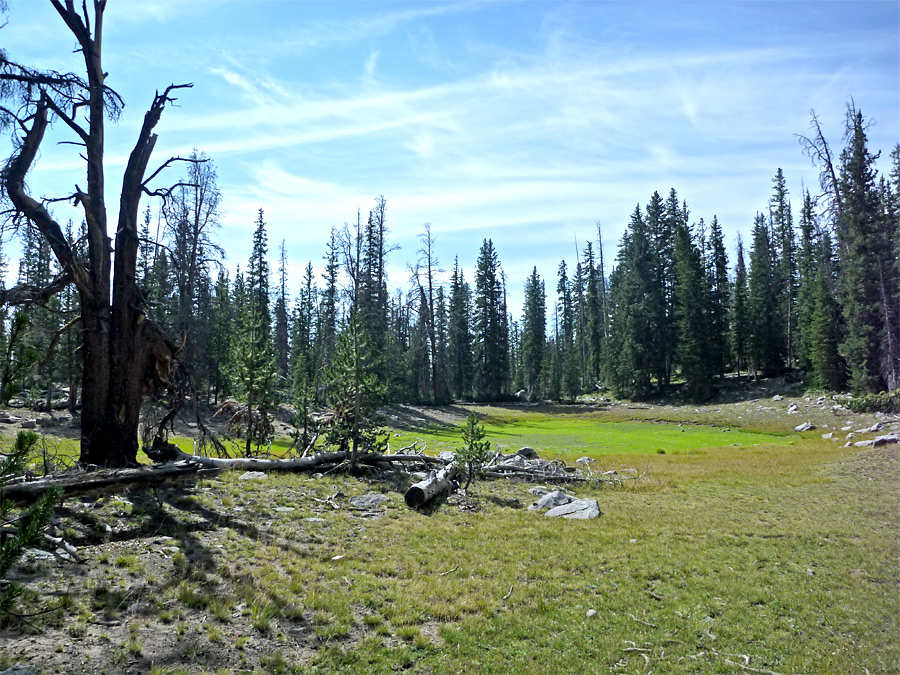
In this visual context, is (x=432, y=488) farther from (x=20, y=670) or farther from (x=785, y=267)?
(x=785, y=267)

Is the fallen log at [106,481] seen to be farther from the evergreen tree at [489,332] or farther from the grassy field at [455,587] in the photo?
the evergreen tree at [489,332]

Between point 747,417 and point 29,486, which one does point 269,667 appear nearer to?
point 29,486

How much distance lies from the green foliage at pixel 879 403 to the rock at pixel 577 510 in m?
27.7

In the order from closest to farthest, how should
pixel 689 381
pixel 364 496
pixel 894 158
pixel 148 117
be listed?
pixel 148 117, pixel 364 496, pixel 894 158, pixel 689 381

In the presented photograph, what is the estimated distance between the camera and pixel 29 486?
703 cm

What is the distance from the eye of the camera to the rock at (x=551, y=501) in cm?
1386

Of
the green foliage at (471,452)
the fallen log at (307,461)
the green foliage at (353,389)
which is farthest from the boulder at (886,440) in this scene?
the green foliage at (353,389)

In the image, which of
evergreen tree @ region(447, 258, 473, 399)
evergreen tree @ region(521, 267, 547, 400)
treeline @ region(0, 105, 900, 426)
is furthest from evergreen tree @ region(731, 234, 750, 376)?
evergreen tree @ region(447, 258, 473, 399)

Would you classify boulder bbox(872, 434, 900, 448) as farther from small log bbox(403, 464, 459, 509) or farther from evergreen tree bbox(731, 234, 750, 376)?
evergreen tree bbox(731, 234, 750, 376)

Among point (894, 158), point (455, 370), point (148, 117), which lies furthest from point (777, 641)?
point (455, 370)

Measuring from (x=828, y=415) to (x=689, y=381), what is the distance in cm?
1941

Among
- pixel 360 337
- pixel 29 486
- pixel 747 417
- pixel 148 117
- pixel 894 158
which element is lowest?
pixel 747 417

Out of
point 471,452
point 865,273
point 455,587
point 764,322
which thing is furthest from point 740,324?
point 455,587

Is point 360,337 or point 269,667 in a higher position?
point 360,337
